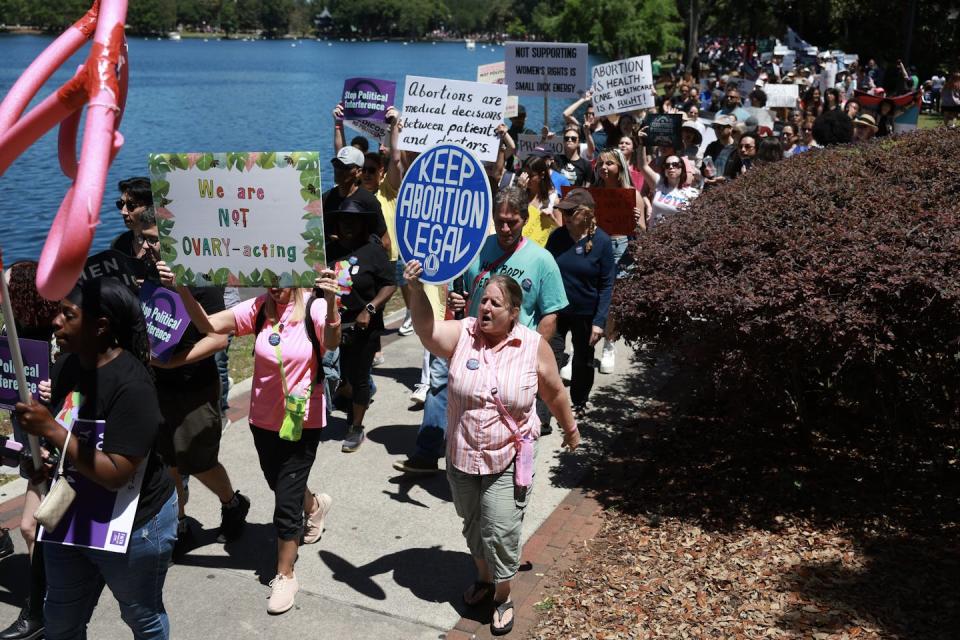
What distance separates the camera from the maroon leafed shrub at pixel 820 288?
15.9ft

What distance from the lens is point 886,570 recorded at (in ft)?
16.3

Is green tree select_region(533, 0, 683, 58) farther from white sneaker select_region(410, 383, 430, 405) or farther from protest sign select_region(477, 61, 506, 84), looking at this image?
white sneaker select_region(410, 383, 430, 405)

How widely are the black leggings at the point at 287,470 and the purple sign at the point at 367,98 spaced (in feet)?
18.5

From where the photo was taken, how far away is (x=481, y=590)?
16.3 feet

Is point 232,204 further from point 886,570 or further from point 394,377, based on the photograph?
point 394,377

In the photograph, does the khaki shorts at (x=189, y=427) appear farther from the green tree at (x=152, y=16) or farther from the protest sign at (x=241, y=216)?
the green tree at (x=152, y=16)

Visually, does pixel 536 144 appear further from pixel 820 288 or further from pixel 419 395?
pixel 820 288

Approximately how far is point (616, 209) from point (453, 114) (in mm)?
1643

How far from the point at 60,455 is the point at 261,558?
2036mm

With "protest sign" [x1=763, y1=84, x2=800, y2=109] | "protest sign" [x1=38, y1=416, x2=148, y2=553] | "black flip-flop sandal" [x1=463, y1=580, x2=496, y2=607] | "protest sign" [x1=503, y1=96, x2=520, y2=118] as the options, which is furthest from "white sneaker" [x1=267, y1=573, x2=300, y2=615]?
"protest sign" [x1=763, y1=84, x2=800, y2=109]

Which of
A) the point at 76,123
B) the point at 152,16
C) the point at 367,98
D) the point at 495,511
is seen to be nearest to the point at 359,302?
the point at 495,511

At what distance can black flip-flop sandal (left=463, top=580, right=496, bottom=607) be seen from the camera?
4.96m

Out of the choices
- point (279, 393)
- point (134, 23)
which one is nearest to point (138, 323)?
point (279, 393)

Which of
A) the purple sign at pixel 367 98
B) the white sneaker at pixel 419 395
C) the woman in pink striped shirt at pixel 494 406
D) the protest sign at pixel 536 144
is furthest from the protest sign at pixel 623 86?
the woman in pink striped shirt at pixel 494 406
